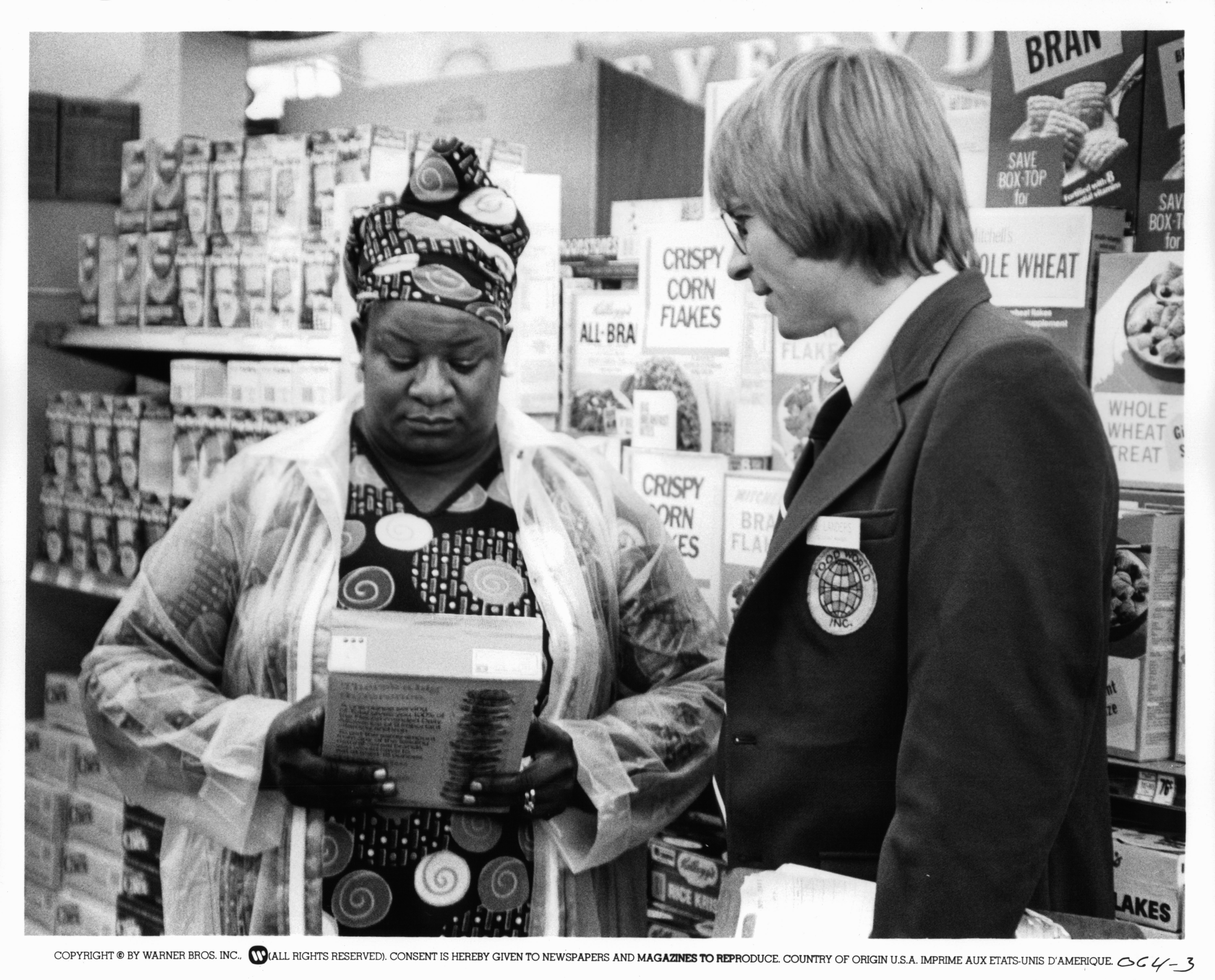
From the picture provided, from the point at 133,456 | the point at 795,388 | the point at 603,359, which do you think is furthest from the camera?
the point at 133,456

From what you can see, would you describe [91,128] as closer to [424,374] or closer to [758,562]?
[424,374]

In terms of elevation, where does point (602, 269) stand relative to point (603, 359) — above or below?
above

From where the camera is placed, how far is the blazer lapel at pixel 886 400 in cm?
145

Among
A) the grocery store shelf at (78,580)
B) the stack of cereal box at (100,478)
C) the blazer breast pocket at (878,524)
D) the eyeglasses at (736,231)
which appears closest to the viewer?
the blazer breast pocket at (878,524)

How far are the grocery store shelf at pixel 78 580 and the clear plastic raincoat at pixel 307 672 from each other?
28cm

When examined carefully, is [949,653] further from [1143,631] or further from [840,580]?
[1143,631]

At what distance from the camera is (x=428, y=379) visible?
1920mm

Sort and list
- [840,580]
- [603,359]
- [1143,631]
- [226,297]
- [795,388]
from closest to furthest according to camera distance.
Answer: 1. [840,580]
2. [1143,631]
3. [795,388]
4. [603,359]
5. [226,297]

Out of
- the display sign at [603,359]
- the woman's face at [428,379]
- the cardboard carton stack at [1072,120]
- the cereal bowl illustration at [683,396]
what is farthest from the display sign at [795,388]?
the woman's face at [428,379]

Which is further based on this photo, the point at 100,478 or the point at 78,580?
the point at 100,478

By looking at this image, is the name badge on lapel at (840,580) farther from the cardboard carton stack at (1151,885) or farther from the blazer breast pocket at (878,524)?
the cardboard carton stack at (1151,885)

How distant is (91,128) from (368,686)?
121cm

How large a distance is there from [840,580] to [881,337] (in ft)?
1.00

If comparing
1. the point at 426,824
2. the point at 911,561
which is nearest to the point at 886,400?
the point at 911,561
